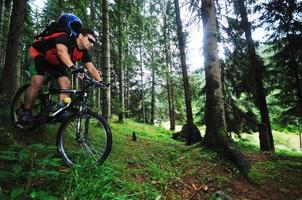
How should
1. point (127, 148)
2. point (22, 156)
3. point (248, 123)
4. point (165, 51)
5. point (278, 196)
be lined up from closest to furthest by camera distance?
point (22, 156), point (278, 196), point (127, 148), point (248, 123), point (165, 51)

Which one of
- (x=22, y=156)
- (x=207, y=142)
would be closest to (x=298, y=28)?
(x=207, y=142)

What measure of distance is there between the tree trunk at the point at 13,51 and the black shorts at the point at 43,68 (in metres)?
1.46

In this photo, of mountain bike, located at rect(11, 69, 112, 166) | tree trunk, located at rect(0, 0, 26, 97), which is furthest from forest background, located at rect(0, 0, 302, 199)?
mountain bike, located at rect(11, 69, 112, 166)

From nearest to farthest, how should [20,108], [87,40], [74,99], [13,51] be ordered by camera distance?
[74,99]
[87,40]
[20,108]
[13,51]

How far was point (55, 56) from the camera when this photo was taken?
195 inches

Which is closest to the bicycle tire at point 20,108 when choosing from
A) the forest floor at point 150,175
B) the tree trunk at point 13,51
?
the forest floor at point 150,175

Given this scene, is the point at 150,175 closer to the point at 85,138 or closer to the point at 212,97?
the point at 85,138

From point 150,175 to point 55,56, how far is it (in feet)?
8.90

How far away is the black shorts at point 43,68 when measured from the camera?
16.6ft

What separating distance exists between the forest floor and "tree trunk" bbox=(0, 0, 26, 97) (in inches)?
51.9

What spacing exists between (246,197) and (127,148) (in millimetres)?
2844

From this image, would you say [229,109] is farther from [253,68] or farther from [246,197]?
[246,197]

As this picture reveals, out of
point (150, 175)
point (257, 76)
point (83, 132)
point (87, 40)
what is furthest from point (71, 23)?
point (257, 76)

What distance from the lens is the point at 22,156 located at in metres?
3.09
